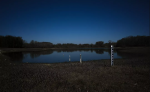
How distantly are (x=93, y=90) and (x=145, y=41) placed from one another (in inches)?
5012

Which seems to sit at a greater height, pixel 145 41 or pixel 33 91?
pixel 145 41

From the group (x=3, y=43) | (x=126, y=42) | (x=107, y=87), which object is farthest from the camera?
(x=126, y=42)

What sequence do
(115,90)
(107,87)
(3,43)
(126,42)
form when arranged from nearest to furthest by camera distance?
(115,90), (107,87), (3,43), (126,42)

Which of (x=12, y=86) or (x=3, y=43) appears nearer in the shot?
(x=12, y=86)

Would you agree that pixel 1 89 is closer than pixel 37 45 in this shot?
Yes

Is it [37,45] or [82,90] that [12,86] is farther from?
[37,45]

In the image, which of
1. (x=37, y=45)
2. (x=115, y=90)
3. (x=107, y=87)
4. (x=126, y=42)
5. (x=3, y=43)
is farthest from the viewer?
(x=37, y=45)

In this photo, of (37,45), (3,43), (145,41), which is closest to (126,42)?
(145,41)

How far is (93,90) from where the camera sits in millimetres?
4016

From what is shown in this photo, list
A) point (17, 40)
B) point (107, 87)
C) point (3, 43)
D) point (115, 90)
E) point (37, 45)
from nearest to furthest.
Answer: point (115, 90)
point (107, 87)
point (3, 43)
point (17, 40)
point (37, 45)

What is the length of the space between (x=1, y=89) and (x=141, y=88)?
706 centimetres

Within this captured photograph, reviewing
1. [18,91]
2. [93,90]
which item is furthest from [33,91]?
[93,90]

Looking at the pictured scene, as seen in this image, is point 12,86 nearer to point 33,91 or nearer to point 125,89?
point 33,91

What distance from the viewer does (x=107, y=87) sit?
14.0ft
